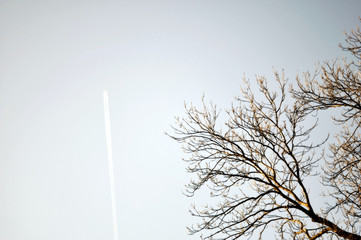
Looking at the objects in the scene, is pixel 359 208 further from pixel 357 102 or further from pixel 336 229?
pixel 357 102

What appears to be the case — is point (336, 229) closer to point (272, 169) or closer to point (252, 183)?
point (272, 169)

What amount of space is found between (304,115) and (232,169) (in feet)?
6.62

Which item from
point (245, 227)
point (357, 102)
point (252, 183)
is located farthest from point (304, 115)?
point (245, 227)

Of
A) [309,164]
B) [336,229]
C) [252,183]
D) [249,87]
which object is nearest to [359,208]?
[309,164]

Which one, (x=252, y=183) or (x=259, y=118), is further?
(x=252, y=183)

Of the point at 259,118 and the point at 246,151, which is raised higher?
the point at 259,118

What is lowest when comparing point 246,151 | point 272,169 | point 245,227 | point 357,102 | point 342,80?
point 245,227

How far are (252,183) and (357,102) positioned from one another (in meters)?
2.73

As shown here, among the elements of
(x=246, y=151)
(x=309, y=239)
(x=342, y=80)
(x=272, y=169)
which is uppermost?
(x=342, y=80)

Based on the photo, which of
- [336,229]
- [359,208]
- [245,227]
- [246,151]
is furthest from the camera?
[359,208]

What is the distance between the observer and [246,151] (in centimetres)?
485

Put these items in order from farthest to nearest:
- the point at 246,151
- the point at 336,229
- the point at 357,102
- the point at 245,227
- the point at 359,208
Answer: the point at 359,208 → the point at 246,151 → the point at 357,102 → the point at 245,227 → the point at 336,229

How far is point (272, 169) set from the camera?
4461 mm

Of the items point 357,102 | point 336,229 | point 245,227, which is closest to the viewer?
point 336,229
